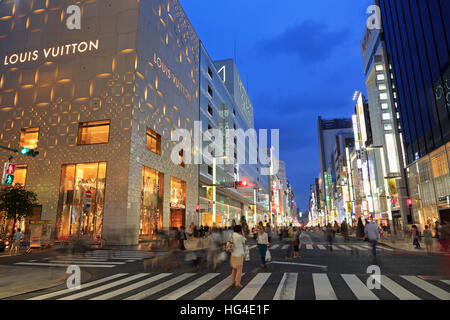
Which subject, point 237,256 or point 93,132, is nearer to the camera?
point 237,256

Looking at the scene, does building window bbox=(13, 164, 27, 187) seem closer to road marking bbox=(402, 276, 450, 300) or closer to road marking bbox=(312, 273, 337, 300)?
road marking bbox=(312, 273, 337, 300)

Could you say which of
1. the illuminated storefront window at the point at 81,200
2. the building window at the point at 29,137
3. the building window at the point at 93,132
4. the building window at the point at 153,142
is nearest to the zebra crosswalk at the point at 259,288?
the illuminated storefront window at the point at 81,200

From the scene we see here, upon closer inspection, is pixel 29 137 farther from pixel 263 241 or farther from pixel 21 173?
pixel 263 241

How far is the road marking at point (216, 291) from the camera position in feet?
25.2

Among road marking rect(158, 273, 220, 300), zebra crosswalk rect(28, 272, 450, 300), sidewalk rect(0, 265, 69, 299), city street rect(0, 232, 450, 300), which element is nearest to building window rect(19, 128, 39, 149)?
sidewalk rect(0, 265, 69, 299)

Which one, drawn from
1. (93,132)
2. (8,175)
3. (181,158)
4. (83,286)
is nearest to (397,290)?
(83,286)

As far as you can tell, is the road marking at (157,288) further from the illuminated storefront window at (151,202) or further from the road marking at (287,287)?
the illuminated storefront window at (151,202)

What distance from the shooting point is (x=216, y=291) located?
8.37 meters

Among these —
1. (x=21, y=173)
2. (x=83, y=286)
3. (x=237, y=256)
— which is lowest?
(x=83, y=286)

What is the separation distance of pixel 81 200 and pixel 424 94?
1567 inches

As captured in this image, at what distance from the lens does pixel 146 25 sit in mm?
31031

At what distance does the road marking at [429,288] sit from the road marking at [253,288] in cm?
444

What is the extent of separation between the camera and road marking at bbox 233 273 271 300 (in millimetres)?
7584
